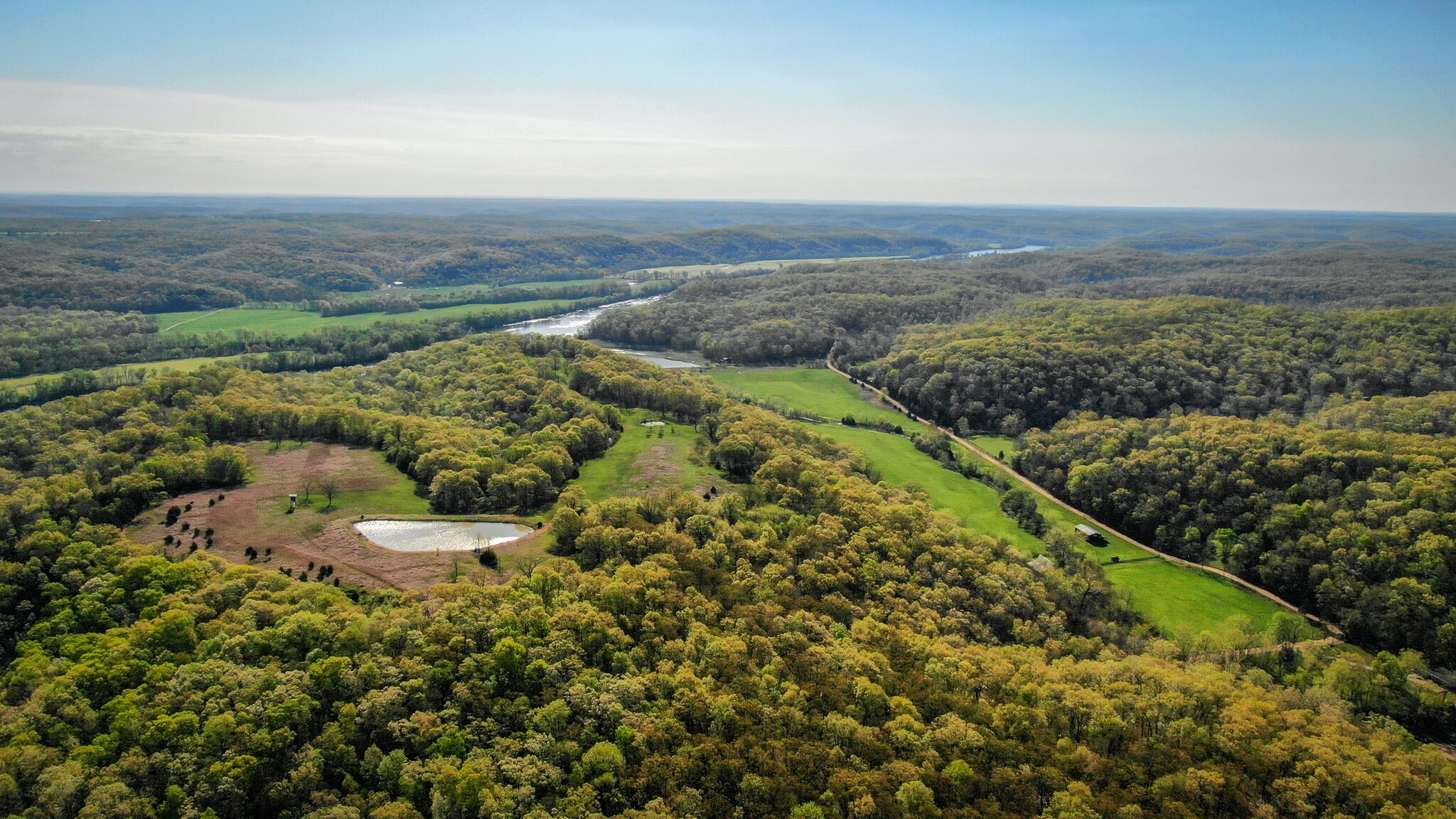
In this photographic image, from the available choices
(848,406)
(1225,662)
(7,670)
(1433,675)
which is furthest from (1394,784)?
(848,406)

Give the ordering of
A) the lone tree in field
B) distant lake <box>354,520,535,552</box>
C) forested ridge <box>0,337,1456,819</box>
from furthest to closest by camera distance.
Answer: the lone tree in field → distant lake <box>354,520,535,552</box> → forested ridge <box>0,337,1456,819</box>

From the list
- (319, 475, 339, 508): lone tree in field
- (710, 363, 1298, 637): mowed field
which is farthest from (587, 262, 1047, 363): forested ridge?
(319, 475, 339, 508): lone tree in field

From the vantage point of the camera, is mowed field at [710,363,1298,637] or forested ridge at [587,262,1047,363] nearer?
mowed field at [710,363,1298,637]

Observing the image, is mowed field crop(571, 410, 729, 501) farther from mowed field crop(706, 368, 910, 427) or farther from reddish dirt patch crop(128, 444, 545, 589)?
mowed field crop(706, 368, 910, 427)

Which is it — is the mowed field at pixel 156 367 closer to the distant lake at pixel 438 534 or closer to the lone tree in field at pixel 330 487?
the lone tree in field at pixel 330 487

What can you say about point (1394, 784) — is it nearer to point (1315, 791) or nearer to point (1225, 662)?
point (1315, 791)

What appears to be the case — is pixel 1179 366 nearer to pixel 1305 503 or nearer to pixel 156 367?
pixel 1305 503
